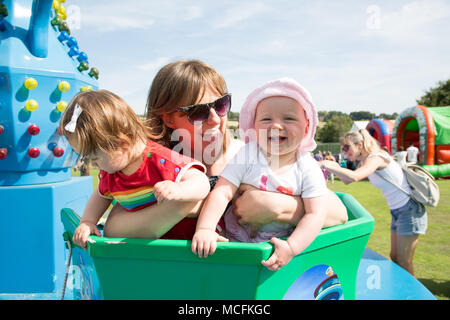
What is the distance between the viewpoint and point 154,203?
124 centimetres

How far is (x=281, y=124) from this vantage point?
1.26 meters

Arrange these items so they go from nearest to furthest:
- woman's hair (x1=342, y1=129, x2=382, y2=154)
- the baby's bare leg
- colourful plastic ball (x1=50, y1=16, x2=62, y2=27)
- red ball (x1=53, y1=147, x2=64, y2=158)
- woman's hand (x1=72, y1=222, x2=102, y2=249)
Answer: woman's hand (x1=72, y1=222, x2=102, y2=249)
the baby's bare leg
red ball (x1=53, y1=147, x2=64, y2=158)
colourful plastic ball (x1=50, y1=16, x2=62, y2=27)
woman's hair (x1=342, y1=129, x2=382, y2=154)

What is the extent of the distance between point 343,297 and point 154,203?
87cm

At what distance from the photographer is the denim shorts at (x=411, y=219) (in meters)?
3.02

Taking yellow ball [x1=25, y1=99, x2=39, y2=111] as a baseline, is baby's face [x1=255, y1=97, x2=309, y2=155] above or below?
below

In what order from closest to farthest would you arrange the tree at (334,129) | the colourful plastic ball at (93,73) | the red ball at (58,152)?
the red ball at (58,152)
the colourful plastic ball at (93,73)
the tree at (334,129)

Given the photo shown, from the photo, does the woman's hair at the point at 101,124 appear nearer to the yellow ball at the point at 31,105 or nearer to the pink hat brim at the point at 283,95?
the pink hat brim at the point at 283,95

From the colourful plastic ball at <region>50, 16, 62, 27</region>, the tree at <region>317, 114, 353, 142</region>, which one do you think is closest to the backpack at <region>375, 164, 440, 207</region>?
the colourful plastic ball at <region>50, 16, 62, 27</region>

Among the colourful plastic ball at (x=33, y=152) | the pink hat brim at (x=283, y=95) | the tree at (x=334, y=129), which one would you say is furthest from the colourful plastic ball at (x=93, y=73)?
the tree at (x=334, y=129)

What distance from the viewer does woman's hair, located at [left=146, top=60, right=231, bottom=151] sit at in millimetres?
1515

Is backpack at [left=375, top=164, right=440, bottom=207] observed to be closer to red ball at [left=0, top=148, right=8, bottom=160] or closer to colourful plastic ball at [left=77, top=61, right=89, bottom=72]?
colourful plastic ball at [left=77, top=61, right=89, bottom=72]

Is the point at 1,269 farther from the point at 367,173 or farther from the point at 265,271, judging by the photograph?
the point at 367,173

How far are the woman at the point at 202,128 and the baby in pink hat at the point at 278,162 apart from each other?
0.05 meters

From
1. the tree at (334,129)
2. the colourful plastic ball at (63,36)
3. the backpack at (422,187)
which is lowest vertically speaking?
the tree at (334,129)
